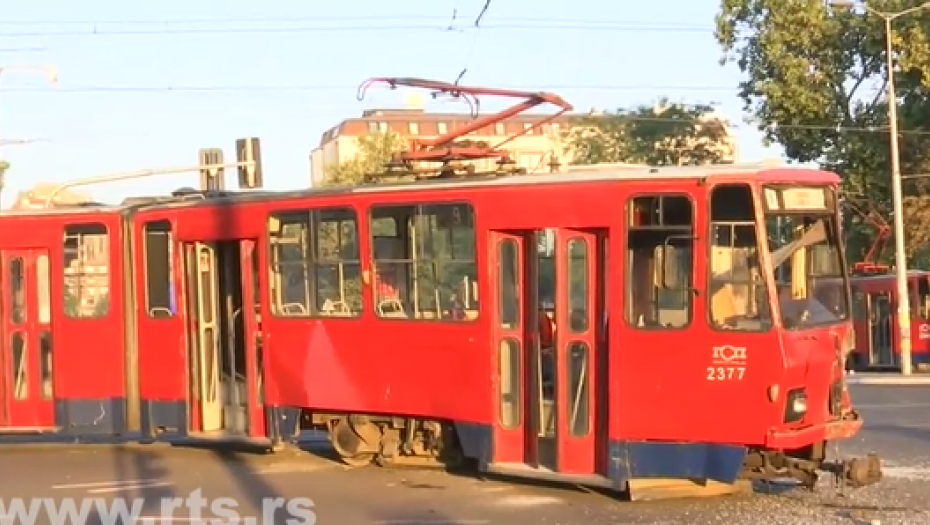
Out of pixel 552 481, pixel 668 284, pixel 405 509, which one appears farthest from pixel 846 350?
pixel 405 509

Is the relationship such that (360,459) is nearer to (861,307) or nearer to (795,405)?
(795,405)

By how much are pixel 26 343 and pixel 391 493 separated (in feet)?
19.7

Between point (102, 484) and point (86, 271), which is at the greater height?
point (86, 271)

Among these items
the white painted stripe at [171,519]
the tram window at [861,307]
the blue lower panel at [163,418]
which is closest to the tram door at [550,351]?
the white painted stripe at [171,519]

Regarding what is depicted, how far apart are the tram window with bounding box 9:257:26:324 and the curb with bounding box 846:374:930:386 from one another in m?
17.0

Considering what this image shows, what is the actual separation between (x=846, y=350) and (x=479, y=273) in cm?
335

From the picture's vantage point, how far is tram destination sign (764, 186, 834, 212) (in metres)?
12.1

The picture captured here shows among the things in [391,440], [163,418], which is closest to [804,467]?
[391,440]

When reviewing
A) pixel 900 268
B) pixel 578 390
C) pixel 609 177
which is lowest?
pixel 578 390

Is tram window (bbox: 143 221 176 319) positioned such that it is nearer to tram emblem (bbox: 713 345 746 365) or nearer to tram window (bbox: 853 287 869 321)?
A: tram emblem (bbox: 713 345 746 365)

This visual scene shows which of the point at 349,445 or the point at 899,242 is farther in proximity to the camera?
the point at 899,242

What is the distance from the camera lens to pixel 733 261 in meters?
12.1

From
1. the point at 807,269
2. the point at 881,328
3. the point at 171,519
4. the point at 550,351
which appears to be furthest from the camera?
the point at 881,328

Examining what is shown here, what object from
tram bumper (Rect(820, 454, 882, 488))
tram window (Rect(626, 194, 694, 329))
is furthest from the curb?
tram window (Rect(626, 194, 694, 329))
